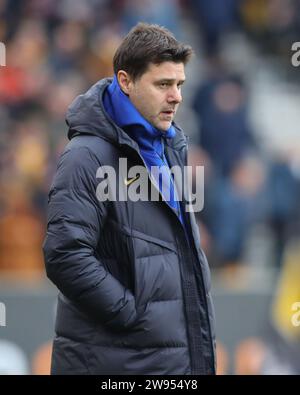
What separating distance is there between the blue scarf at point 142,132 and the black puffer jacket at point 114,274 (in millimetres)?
54

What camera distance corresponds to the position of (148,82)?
11.9 ft

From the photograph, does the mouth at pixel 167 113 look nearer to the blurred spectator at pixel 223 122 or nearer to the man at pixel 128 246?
the man at pixel 128 246

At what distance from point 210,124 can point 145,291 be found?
598 cm

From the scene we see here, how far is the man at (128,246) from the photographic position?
3445 mm

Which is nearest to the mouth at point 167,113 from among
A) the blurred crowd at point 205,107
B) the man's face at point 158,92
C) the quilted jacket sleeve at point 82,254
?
the man's face at point 158,92

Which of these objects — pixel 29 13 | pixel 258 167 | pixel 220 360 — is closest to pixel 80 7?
pixel 29 13

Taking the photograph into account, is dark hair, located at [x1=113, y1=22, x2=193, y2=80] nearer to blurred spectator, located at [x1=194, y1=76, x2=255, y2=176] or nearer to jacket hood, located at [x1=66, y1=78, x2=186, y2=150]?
jacket hood, located at [x1=66, y1=78, x2=186, y2=150]

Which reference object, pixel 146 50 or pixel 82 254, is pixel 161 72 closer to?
pixel 146 50

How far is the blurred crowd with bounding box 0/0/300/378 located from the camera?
823 centimetres

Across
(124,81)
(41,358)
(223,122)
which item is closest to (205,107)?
(223,122)

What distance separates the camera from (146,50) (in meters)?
3.58

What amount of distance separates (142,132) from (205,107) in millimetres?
5896

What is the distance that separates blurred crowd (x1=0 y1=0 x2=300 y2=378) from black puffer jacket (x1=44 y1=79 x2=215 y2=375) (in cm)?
359
